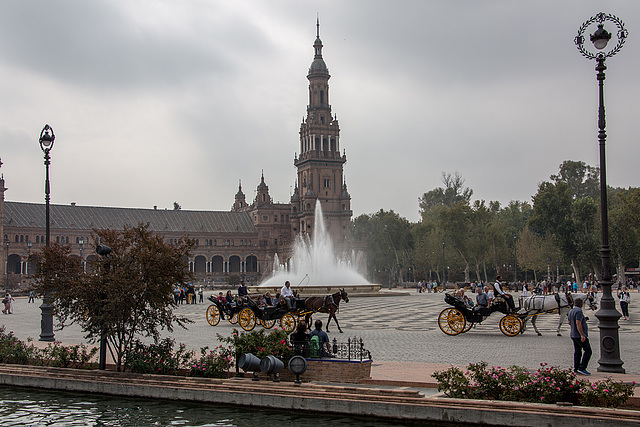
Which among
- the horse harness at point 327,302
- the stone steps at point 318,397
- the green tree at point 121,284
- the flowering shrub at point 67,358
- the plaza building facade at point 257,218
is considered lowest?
the stone steps at point 318,397

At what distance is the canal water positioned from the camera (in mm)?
12195

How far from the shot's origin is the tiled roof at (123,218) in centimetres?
13225

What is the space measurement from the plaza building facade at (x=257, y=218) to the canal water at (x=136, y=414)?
119515 mm

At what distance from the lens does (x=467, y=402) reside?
451 inches

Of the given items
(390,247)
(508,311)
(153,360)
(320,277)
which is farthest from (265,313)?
(390,247)

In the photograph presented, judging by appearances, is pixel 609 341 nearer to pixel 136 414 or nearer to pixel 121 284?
pixel 136 414

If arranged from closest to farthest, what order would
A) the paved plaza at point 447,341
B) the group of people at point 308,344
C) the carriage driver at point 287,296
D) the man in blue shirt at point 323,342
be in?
the group of people at point 308,344 < the man in blue shirt at point 323,342 < the paved plaza at point 447,341 < the carriage driver at point 287,296

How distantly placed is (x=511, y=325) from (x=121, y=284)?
13.2 metres

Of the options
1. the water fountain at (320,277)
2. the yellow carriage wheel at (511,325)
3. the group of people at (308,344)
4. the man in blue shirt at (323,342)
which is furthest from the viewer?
the water fountain at (320,277)

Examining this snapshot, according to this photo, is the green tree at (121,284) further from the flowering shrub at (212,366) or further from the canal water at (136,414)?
the canal water at (136,414)

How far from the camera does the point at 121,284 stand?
14.5 meters

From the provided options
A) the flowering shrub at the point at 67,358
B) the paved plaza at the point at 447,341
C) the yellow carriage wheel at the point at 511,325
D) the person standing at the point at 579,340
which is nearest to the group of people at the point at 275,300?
the paved plaza at the point at 447,341

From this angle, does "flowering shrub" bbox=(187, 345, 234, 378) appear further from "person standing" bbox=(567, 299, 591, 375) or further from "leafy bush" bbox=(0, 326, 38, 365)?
"person standing" bbox=(567, 299, 591, 375)

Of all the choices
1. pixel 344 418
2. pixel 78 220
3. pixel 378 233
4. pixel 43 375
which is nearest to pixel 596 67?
pixel 344 418
